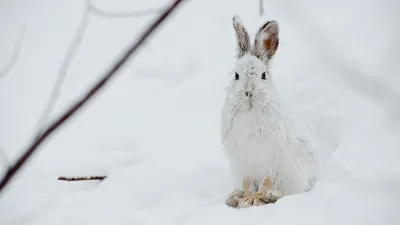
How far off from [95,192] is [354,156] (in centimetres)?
153

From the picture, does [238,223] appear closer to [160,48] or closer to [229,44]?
[229,44]

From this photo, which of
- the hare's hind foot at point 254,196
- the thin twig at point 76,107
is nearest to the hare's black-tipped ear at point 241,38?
the hare's hind foot at point 254,196

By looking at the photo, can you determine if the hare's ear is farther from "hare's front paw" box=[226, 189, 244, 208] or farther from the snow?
"hare's front paw" box=[226, 189, 244, 208]

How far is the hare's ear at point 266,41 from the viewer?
2.78 metres

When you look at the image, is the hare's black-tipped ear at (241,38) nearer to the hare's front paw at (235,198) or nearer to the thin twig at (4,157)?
the hare's front paw at (235,198)

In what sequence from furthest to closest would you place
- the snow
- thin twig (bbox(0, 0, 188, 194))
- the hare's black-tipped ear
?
the hare's black-tipped ear, the snow, thin twig (bbox(0, 0, 188, 194))

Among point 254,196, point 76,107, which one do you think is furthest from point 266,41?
point 76,107

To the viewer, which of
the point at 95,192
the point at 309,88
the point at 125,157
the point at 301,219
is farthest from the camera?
the point at 309,88

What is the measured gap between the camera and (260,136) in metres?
2.65

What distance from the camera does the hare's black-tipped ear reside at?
2768 millimetres

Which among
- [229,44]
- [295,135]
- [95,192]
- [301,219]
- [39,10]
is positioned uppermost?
[39,10]

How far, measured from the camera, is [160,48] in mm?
5430

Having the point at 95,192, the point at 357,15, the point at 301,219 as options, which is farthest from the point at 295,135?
the point at 357,15

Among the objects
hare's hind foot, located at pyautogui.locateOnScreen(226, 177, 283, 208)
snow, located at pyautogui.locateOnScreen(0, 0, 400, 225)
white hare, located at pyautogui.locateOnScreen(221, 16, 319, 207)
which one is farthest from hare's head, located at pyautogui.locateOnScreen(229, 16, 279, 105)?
hare's hind foot, located at pyautogui.locateOnScreen(226, 177, 283, 208)
